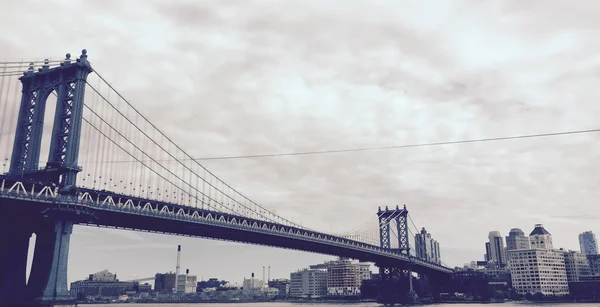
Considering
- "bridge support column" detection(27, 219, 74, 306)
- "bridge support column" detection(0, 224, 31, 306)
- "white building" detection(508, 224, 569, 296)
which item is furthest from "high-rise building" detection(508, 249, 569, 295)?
"bridge support column" detection(0, 224, 31, 306)

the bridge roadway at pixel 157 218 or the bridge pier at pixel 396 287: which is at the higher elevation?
the bridge roadway at pixel 157 218

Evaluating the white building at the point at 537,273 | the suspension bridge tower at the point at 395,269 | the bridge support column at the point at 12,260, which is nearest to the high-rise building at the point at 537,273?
the white building at the point at 537,273

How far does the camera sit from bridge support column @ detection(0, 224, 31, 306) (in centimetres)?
5984

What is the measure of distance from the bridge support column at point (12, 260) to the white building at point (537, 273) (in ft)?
547

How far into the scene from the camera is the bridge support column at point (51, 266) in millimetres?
55906

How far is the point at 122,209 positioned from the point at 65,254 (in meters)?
10.1

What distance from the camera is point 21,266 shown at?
204 feet

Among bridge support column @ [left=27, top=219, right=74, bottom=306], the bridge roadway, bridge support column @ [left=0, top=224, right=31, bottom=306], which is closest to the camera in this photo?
bridge support column @ [left=27, top=219, right=74, bottom=306]

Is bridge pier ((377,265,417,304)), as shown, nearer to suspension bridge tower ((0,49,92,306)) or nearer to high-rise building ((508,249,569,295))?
high-rise building ((508,249,569,295))

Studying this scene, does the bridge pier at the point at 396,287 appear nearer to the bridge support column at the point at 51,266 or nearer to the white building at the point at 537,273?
the white building at the point at 537,273

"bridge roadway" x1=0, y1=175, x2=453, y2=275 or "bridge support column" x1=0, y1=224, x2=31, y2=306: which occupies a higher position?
"bridge roadway" x1=0, y1=175, x2=453, y2=275

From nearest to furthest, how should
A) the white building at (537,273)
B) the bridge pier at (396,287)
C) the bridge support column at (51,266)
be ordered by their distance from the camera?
1. the bridge support column at (51,266)
2. the bridge pier at (396,287)
3. the white building at (537,273)

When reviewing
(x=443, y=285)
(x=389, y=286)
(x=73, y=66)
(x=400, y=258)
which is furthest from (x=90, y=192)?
(x=443, y=285)

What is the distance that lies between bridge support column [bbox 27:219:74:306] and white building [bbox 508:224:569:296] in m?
165
